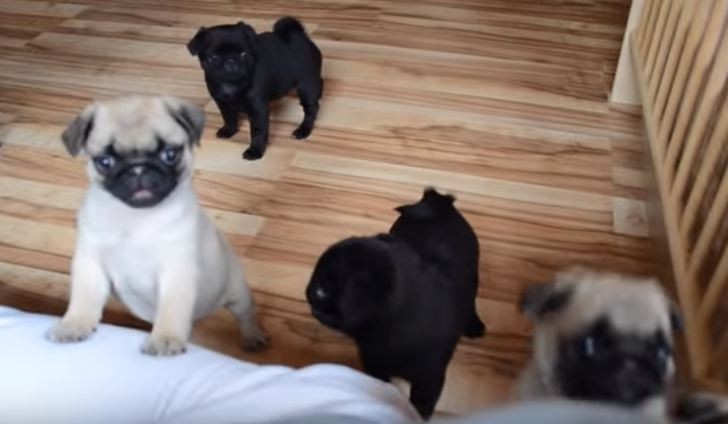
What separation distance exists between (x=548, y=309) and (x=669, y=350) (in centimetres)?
14

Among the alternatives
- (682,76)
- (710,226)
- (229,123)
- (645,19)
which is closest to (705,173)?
(710,226)

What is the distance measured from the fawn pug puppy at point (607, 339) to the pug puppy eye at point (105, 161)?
608mm

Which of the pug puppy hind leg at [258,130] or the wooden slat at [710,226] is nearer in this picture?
the wooden slat at [710,226]

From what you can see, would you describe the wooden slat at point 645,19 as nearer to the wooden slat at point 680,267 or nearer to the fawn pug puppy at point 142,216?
the wooden slat at point 680,267

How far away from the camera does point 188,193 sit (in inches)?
43.9

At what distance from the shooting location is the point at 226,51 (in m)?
1.67

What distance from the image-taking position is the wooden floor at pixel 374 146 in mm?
1489

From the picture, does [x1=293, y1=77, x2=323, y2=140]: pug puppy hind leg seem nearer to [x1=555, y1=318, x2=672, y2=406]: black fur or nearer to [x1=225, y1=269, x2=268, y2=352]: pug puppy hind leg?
[x1=225, y1=269, x2=268, y2=352]: pug puppy hind leg

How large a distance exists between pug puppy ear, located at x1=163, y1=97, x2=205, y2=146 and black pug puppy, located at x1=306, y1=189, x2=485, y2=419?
27cm

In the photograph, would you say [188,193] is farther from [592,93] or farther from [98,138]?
[592,93]

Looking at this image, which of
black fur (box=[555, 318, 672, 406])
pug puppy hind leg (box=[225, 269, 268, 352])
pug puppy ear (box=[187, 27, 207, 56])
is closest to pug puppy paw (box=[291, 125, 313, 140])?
pug puppy ear (box=[187, 27, 207, 56])

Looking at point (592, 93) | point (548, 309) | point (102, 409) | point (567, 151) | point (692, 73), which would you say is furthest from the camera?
point (592, 93)

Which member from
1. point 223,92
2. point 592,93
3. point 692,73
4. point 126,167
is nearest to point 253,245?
point 223,92

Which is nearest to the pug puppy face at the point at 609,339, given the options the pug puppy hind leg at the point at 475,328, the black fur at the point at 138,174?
the pug puppy hind leg at the point at 475,328
